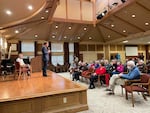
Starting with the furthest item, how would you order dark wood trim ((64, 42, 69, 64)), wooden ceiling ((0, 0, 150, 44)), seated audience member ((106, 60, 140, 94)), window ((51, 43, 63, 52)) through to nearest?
dark wood trim ((64, 42, 69, 64)), window ((51, 43, 63, 52)), wooden ceiling ((0, 0, 150, 44)), seated audience member ((106, 60, 140, 94))

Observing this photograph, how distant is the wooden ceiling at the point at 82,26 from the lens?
25.7 feet

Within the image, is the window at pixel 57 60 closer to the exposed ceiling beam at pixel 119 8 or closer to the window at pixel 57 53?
the window at pixel 57 53

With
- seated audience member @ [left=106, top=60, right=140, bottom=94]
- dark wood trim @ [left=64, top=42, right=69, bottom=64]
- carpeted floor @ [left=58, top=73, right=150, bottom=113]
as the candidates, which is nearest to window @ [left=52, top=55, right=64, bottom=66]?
dark wood trim @ [left=64, top=42, right=69, bottom=64]

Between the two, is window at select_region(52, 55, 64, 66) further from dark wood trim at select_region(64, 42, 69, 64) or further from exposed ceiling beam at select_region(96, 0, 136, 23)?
exposed ceiling beam at select_region(96, 0, 136, 23)

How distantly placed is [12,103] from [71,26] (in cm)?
942

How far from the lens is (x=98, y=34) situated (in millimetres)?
13984

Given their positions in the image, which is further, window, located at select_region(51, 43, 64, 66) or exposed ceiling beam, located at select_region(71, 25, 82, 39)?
window, located at select_region(51, 43, 64, 66)

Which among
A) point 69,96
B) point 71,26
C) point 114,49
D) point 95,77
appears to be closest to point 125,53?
point 114,49

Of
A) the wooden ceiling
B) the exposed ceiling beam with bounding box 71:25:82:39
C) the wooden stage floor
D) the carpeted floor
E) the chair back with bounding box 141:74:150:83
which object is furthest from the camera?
the exposed ceiling beam with bounding box 71:25:82:39

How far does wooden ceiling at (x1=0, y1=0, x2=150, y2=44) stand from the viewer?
783 cm

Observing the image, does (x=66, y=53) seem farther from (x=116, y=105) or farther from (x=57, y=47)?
(x=116, y=105)

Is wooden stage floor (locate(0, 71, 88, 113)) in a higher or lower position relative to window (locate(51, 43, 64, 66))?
lower

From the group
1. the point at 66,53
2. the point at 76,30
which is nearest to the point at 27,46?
the point at 66,53

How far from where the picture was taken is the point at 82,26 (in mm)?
12227
